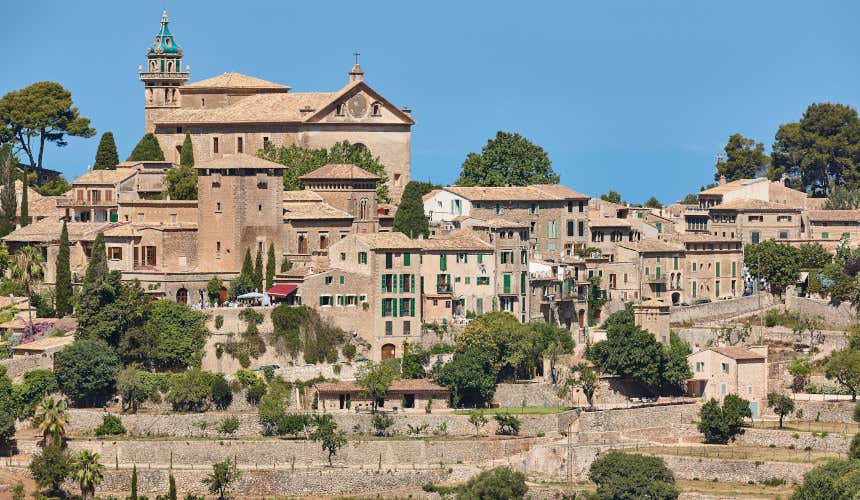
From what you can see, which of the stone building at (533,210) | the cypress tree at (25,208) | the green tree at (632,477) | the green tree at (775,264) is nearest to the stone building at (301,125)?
the stone building at (533,210)

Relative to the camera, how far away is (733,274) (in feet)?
381

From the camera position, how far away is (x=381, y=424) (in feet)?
314

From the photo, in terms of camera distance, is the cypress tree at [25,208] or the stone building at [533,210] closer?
the stone building at [533,210]

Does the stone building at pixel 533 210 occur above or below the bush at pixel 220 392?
above

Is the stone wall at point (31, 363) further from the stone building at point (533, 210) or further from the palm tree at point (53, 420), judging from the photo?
the stone building at point (533, 210)

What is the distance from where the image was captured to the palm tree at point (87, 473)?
90.2 meters

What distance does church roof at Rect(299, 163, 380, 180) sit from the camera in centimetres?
10856

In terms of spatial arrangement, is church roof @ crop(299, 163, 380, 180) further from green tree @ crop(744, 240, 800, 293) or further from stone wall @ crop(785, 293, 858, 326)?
stone wall @ crop(785, 293, 858, 326)

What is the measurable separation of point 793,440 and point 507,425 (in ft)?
38.8

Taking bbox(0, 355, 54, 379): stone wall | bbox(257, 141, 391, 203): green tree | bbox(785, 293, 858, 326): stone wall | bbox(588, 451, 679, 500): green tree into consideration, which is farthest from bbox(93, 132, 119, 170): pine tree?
bbox(588, 451, 679, 500): green tree

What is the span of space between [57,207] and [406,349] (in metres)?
21.2

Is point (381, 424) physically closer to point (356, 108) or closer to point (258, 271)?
point (258, 271)

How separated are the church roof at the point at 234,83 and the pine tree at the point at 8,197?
1041 cm

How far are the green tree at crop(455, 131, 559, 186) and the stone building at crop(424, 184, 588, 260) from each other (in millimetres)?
8688
